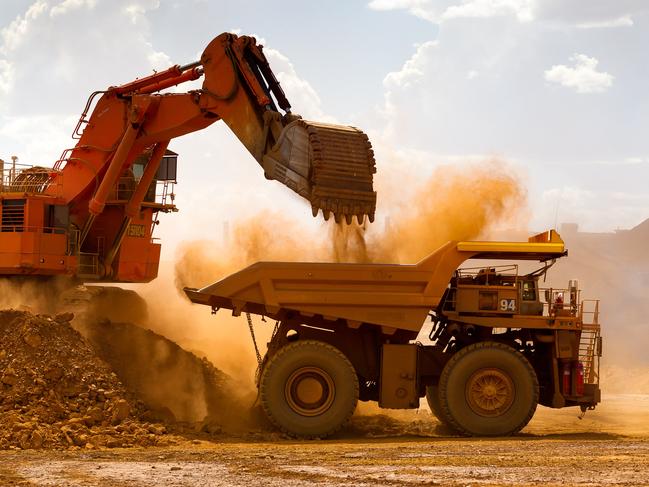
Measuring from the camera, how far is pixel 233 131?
772 inches

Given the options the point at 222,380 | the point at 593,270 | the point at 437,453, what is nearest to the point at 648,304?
the point at 593,270

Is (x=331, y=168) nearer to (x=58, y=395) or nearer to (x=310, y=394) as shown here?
(x=310, y=394)

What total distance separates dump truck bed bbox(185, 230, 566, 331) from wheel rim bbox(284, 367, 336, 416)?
1.00m

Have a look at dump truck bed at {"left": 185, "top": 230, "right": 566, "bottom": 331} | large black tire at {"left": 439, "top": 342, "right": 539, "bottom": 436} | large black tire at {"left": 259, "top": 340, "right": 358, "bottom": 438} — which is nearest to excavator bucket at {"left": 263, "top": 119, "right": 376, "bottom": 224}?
dump truck bed at {"left": 185, "top": 230, "right": 566, "bottom": 331}

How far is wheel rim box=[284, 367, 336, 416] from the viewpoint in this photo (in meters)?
17.0

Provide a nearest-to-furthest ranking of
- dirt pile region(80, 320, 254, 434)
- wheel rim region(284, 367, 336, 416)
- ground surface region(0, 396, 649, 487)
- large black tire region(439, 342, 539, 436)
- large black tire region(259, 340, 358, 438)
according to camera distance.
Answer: ground surface region(0, 396, 649, 487) < large black tire region(259, 340, 358, 438) < wheel rim region(284, 367, 336, 416) < large black tire region(439, 342, 539, 436) < dirt pile region(80, 320, 254, 434)

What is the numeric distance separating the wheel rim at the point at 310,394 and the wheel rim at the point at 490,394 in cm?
221

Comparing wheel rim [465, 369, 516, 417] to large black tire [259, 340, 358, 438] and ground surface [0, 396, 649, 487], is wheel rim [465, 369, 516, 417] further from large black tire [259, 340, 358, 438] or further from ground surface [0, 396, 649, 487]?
large black tire [259, 340, 358, 438]

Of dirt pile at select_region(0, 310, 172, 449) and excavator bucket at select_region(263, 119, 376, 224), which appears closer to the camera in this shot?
dirt pile at select_region(0, 310, 172, 449)

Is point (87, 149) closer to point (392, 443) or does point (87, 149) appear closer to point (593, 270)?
point (392, 443)

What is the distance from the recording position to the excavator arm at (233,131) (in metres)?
17.7

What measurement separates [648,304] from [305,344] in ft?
123

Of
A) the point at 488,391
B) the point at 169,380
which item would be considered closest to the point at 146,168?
the point at 169,380

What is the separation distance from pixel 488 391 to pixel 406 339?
1.56 metres
